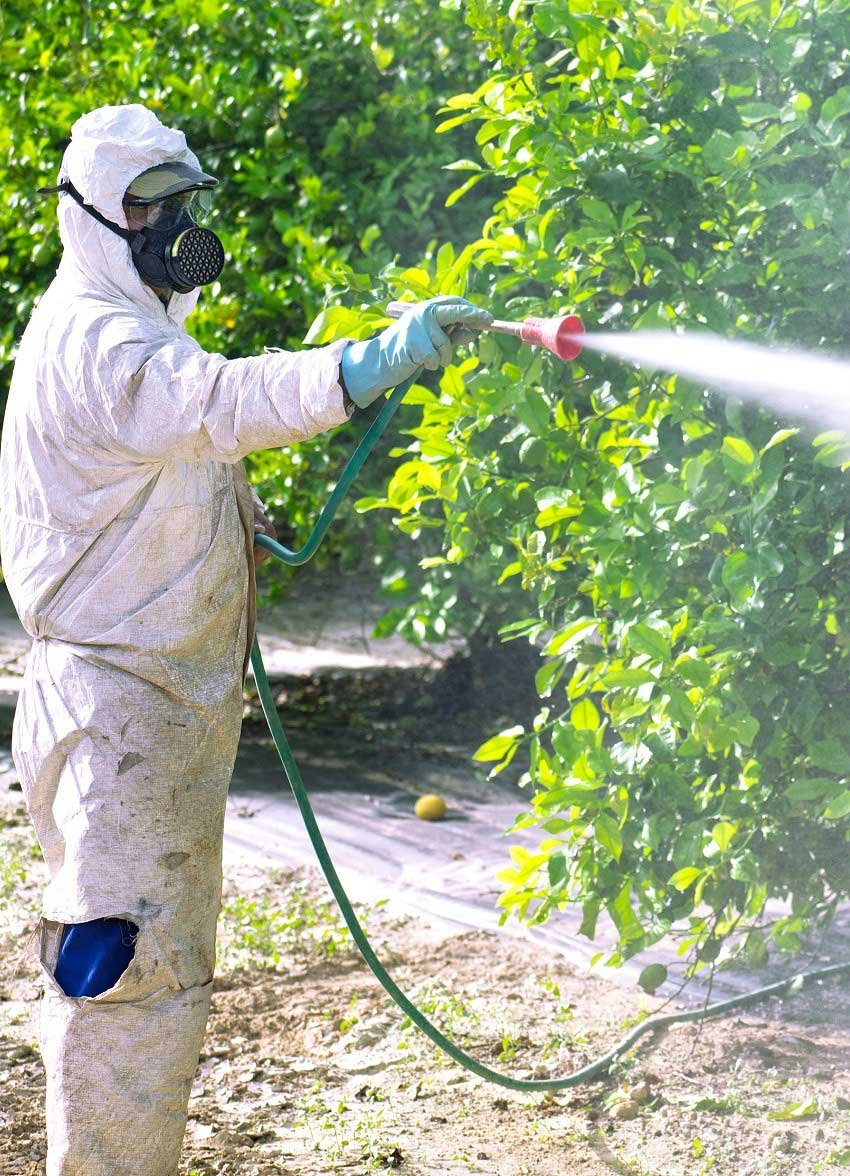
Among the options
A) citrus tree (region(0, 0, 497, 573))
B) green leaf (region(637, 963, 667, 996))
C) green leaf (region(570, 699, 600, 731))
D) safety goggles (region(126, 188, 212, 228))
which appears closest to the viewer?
safety goggles (region(126, 188, 212, 228))

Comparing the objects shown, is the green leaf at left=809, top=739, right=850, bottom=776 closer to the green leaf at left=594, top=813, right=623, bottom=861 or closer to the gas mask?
the green leaf at left=594, top=813, right=623, bottom=861

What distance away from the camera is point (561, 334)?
2.20m

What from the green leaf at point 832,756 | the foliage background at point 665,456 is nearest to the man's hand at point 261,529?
the foliage background at point 665,456

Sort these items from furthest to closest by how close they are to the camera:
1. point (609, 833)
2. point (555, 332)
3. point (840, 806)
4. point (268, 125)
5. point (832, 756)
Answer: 1. point (268, 125)
2. point (609, 833)
3. point (832, 756)
4. point (840, 806)
5. point (555, 332)

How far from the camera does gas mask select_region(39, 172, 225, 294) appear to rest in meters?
2.40

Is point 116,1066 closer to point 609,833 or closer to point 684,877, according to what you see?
point 609,833

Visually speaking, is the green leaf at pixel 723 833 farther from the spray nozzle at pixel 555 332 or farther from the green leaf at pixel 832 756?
the spray nozzle at pixel 555 332

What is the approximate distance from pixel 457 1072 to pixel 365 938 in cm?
44

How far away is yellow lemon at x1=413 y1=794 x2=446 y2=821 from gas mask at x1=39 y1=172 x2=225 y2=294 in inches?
122

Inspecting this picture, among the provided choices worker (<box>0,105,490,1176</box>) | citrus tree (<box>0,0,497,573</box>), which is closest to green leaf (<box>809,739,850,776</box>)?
worker (<box>0,105,490,1176</box>)

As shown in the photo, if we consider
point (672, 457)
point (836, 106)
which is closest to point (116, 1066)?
point (672, 457)

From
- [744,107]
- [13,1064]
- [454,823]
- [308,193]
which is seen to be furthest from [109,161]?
[454,823]

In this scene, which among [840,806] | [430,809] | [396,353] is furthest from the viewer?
[430,809]

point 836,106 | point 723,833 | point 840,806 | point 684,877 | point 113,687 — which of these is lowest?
point 684,877
